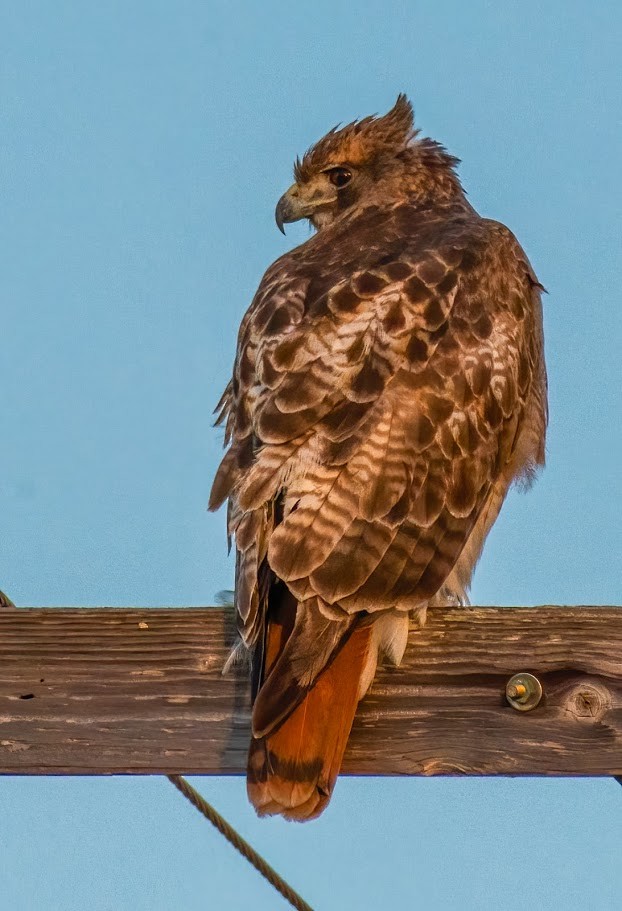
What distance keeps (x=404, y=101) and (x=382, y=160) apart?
0.45 metres

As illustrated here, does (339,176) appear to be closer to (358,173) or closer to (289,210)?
(358,173)

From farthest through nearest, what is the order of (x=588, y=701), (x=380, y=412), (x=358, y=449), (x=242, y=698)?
(x=380, y=412) → (x=358, y=449) → (x=242, y=698) → (x=588, y=701)

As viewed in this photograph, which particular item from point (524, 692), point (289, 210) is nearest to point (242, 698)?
point (524, 692)

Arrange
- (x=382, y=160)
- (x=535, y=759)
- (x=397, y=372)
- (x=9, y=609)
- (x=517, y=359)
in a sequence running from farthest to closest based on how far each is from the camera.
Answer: (x=382, y=160) < (x=517, y=359) < (x=397, y=372) < (x=9, y=609) < (x=535, y=759)

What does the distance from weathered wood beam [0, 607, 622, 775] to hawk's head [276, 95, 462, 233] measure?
124 inches

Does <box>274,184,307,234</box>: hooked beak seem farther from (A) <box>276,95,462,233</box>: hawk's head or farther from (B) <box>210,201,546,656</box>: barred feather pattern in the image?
(B) <box>210,201,546,656</box>: barred feather pattern

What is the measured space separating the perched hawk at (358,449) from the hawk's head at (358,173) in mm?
662

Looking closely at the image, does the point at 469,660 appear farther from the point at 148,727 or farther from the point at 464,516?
the point at 464,516

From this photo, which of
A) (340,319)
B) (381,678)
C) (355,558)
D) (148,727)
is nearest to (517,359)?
A: (340,319)

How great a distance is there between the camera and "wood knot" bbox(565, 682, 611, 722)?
276 centimetres

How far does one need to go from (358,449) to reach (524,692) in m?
0.91

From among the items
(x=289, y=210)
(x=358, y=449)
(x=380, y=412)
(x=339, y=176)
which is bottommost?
(x=358, y=449)

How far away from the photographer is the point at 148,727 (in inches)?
111

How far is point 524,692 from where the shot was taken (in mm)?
2791
